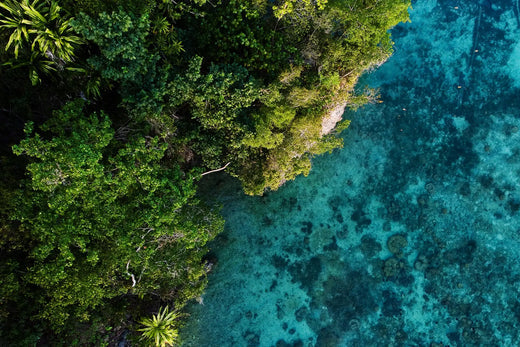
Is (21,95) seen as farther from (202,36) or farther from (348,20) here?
(348,20)

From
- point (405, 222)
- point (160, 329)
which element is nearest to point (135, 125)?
point (160, 329)

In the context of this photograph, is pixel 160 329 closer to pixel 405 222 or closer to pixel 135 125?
pixel 135 125

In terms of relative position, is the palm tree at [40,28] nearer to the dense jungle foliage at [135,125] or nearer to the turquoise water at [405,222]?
the dense jungle foliage at [135,125]

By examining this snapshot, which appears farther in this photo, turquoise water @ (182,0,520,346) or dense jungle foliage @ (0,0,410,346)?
turquoise water @ (182,0,520,346)

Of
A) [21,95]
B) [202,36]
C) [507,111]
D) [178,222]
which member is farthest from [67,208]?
[507,111]

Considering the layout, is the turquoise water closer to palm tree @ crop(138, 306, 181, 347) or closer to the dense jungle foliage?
palm tree @ crop(138, 306, 181, 347)

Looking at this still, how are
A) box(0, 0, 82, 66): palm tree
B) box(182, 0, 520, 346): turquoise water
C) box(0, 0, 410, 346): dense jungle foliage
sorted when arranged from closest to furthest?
box(0, 0, 410, 346): dense jungle foliage → box(0, 0, 82, 66): palm tree → box(182, 0, 520, 346): turquoise water

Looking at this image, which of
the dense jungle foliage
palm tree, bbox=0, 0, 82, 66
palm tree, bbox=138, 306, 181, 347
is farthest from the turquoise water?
palm tree, bbox=0, 0, 82, 66
